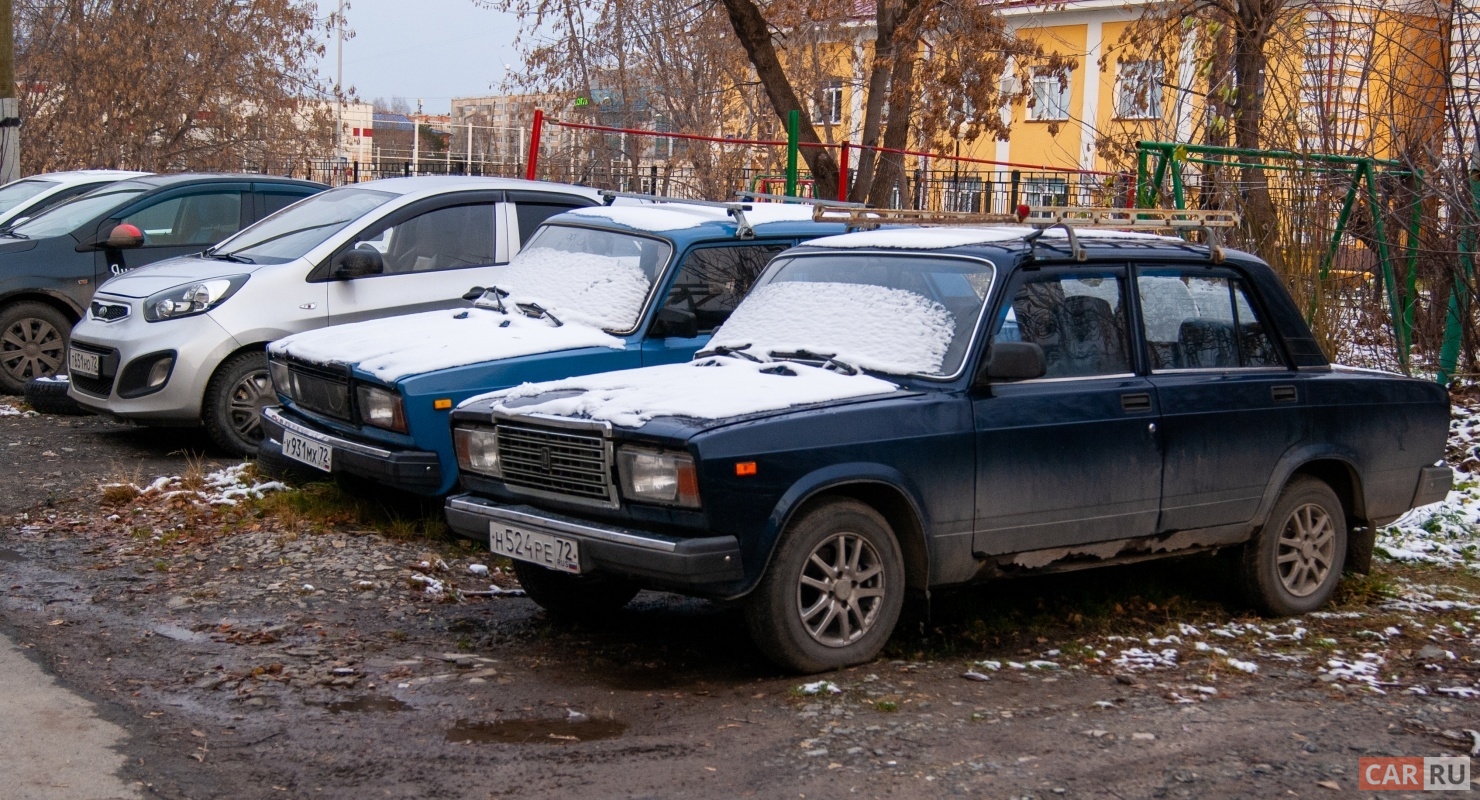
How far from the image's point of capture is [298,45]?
28328mm

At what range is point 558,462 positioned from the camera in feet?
Result: 17.3

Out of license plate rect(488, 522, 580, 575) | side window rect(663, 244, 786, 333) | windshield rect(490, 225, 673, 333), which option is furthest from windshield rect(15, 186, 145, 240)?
license plate rect(488, 522, 580, 575)

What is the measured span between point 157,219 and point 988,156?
25.6 meters

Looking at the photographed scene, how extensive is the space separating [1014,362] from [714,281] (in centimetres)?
264

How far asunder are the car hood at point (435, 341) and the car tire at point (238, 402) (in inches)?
42.6

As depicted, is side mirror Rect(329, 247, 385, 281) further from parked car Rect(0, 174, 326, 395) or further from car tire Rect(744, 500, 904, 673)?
car tire Rect(744, 500, 904, 673)

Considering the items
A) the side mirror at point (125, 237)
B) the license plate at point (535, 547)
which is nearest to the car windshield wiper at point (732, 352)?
the license plate at point (535, 547)

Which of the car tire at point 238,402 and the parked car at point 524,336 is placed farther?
the car tire at point 238,402

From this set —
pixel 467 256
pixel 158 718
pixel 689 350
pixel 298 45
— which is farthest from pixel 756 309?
pixel 298 45

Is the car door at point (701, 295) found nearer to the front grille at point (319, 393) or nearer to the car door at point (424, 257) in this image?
the front grille at point (319, 393)

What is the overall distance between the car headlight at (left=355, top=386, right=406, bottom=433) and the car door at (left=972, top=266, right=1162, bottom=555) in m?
2.89

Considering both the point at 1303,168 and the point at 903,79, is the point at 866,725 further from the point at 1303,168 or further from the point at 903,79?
the point at 903,79

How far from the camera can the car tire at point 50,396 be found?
31.5ft

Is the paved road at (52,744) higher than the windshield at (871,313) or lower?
lower
